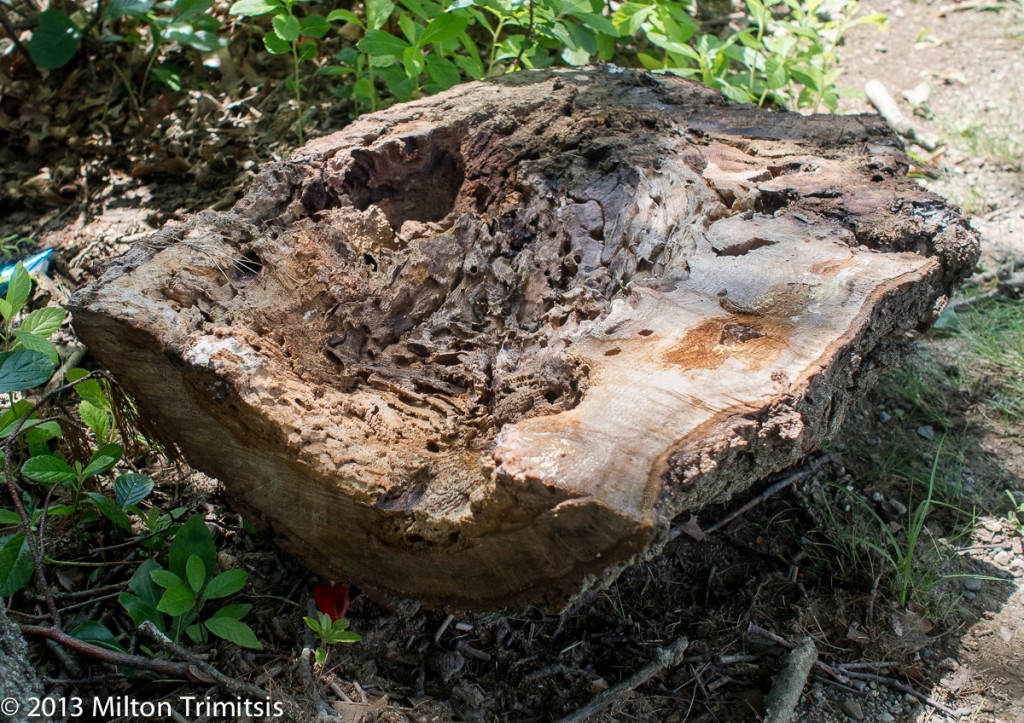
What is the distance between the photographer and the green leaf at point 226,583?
1817 mm

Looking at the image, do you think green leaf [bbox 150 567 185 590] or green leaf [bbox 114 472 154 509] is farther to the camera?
green leaf [bbox 114 472 154 509]

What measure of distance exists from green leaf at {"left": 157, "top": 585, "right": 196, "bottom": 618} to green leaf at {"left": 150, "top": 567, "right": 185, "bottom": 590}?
0.01 m

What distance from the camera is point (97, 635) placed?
1.76 m

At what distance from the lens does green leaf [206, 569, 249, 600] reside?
182 cm

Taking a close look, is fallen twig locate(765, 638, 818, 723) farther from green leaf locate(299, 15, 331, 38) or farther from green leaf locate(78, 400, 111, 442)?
green leaf locate(299, 15, 331, 38)

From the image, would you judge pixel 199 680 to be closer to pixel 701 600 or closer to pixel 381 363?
pixel 381 363

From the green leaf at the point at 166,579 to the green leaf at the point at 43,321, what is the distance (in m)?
0.64

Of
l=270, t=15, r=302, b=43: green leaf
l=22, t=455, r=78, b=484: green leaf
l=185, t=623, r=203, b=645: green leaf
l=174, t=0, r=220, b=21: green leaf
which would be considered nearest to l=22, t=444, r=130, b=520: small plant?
l=22, t=455, r=78, b=484: green leaf

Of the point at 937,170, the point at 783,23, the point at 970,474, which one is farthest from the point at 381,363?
the point at 937,170

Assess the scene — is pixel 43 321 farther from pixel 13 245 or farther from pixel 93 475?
pixel 13 245

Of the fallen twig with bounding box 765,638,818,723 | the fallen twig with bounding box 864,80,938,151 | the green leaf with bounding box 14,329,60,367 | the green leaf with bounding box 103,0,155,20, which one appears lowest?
the fallen twig with bounding box 765,638,818,723

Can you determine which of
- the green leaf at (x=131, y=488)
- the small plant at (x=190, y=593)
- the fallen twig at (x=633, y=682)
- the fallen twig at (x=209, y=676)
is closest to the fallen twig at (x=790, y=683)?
the fallen twig at (x=633, y=682)

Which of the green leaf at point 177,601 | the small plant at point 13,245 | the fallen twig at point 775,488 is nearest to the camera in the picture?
the green leaf at point 177,601

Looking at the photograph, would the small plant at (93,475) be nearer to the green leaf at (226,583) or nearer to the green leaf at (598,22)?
the green leaf at (226,583)
